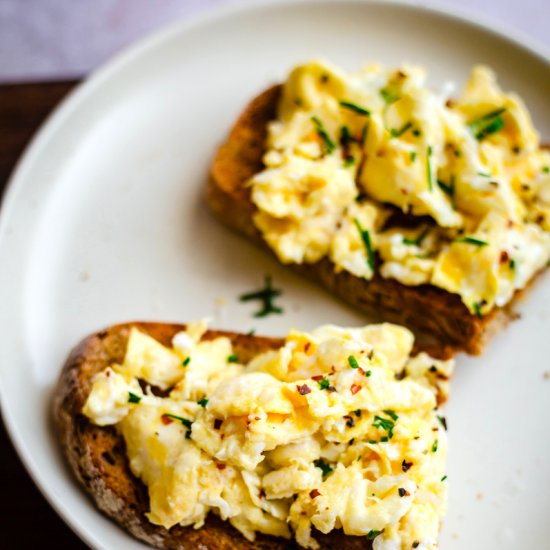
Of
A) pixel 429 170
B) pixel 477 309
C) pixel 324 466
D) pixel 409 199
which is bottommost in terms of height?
pixel 324 466

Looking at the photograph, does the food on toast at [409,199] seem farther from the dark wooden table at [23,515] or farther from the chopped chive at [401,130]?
the dark wooden table at [23,515]

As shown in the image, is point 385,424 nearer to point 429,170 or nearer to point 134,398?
point 134,398

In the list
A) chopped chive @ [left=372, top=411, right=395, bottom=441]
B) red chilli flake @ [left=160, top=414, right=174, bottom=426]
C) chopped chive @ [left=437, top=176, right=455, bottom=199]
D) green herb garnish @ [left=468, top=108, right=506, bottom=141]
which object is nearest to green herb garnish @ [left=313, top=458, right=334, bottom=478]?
chopped chive @ [left=372, top=411, right=395, bottom=441]

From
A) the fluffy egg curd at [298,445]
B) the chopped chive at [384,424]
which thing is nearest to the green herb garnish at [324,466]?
the fluffy egg curd at [298,445]

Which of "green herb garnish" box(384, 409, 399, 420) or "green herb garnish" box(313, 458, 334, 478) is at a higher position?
"green herb garnish" box(384, 409, 399, 420)

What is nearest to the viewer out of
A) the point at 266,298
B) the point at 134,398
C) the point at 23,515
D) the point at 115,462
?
the point at 134,398

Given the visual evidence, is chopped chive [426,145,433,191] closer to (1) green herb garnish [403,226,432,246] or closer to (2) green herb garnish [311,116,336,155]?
(1) green herb garnish [403,226,432,246]

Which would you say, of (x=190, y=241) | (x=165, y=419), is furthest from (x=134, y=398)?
(x=190, y=241)

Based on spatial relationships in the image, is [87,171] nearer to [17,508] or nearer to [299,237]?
[299,237]
